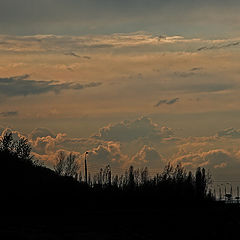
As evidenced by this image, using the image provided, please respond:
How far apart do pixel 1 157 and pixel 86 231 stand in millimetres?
48124

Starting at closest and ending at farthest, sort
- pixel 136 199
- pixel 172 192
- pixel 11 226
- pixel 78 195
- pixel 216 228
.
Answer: pixel 11 226, pixel 216 228, pixel 78 195, pixel 136 199, pixel 172 192

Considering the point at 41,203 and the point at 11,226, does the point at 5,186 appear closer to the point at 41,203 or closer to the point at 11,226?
the point at 41,203

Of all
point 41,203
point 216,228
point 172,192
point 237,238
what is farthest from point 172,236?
point 172,192

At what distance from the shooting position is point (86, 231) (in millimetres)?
32438

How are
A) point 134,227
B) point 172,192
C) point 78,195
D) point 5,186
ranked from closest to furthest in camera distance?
point 134,227 → point 5,186 → point 78,195 → point 172,192

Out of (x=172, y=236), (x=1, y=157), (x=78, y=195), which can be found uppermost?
(x=1, y=157)

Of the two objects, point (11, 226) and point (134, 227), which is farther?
point (134, 227)

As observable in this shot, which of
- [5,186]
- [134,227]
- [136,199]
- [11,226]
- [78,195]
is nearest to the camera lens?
[11,226]

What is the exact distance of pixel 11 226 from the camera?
31.5 metres

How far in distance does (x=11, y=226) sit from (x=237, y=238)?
12.9 meters

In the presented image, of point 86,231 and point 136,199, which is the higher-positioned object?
point 136,199

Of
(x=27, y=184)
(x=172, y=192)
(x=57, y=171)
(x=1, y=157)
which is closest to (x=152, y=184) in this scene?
(x=172, y=192)

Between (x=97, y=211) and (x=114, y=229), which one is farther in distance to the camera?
(x=97, y=211)

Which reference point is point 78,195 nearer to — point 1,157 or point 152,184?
point 1,157
